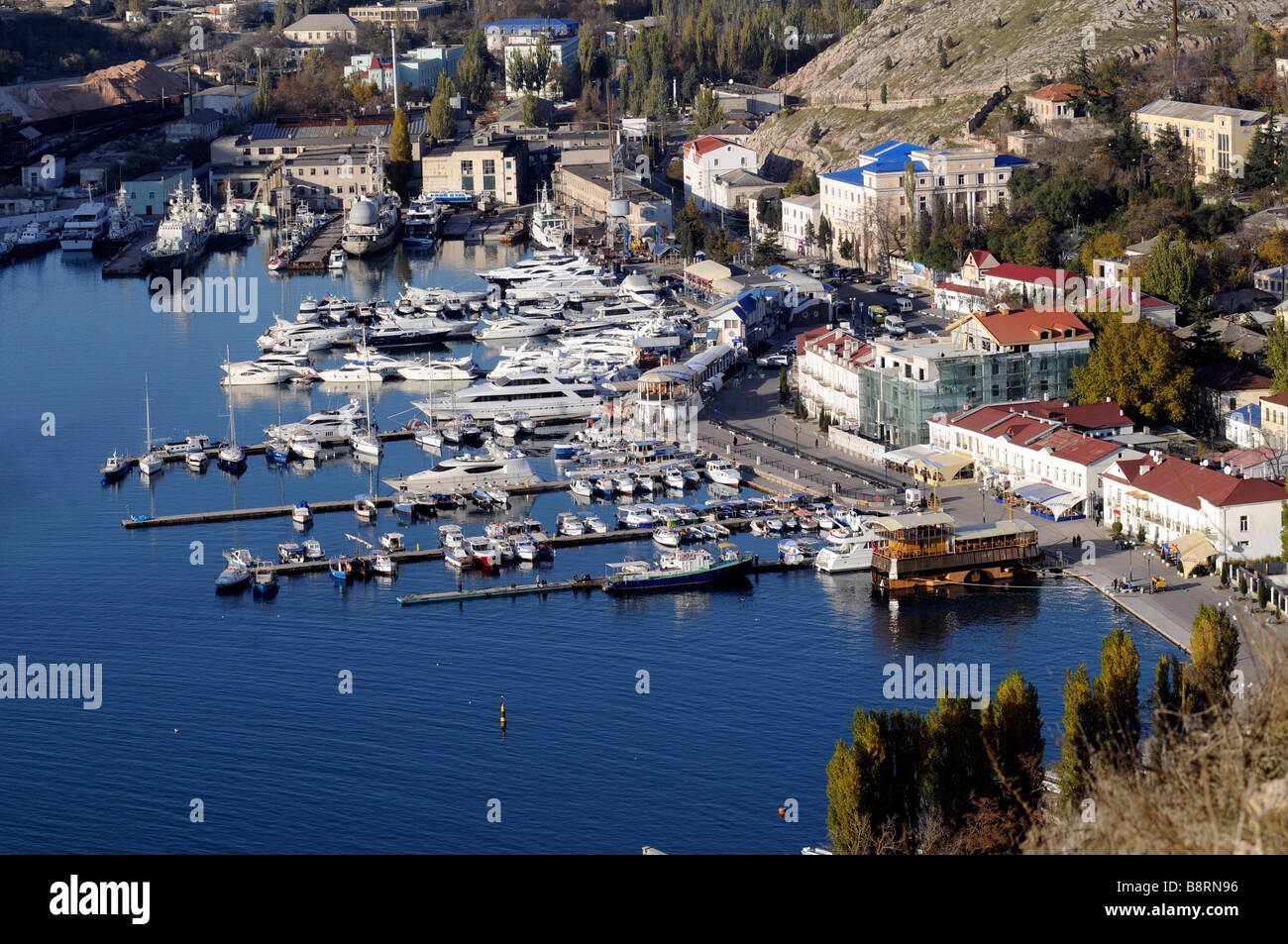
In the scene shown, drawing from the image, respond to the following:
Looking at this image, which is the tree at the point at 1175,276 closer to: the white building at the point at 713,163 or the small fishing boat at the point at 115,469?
the small fishing boat at the point at 115,469

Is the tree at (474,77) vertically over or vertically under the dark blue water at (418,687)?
over

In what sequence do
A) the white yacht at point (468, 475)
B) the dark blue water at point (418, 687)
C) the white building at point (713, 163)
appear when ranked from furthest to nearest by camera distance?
the white building at point (713, 163) < the white yacht at point (468, 475) < the dark blue water at point (418, 687)

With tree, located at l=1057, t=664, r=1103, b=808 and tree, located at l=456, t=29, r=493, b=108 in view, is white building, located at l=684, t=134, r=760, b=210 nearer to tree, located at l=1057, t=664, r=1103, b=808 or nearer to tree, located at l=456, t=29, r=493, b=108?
tree, located at l=456, t=29, r=493, b=108

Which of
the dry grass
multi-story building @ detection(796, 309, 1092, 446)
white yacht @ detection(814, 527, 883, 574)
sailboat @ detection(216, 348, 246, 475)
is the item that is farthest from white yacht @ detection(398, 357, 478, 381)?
the dry grass

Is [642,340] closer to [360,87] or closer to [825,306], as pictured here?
[825,306]

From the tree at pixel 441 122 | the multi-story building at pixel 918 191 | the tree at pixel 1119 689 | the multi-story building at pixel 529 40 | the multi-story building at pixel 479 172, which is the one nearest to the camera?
the tree at pixel 1119 689

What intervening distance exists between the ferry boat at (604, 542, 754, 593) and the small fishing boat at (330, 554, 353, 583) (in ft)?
7.21

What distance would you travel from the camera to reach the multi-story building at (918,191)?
99.0 feet

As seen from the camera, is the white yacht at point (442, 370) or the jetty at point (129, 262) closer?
the white yacht at point (442, 370)

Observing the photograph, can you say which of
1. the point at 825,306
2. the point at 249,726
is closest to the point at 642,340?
the point at 825,306

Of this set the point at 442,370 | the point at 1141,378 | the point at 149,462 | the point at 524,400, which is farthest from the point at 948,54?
the point at 149,462

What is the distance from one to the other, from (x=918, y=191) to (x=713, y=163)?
7.18 meters

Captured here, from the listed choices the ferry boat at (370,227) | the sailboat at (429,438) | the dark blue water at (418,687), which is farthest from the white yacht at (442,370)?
the ferry boat at (370,227)

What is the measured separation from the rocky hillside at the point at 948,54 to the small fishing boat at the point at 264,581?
62.9ft
